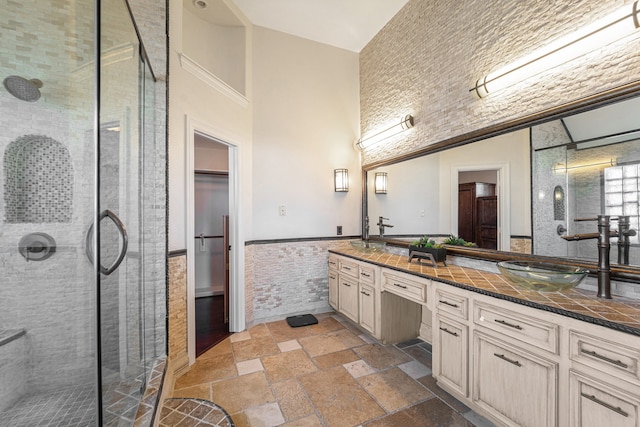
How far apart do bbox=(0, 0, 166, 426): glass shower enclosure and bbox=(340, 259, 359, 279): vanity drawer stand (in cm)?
193

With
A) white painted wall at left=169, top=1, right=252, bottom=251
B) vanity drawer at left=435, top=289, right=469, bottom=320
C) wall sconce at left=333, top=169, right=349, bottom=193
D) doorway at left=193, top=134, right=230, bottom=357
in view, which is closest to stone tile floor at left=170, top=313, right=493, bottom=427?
vanity drawer at left=435, top=289, right=469, bottom=320

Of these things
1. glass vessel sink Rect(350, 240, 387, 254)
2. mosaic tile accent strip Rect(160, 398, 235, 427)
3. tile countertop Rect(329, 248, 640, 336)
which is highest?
glass vessel sink Rect(350, 240, 387, 254)

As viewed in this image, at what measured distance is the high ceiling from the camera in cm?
287

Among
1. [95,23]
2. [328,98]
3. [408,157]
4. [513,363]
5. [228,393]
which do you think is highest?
[328,98]

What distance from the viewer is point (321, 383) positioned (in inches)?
81.4

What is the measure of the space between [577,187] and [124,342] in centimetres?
286

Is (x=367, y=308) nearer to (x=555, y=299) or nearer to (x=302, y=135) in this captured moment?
(x=555, y=299)

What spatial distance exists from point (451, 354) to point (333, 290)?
164 cm

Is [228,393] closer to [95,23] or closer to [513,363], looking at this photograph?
[513,363]

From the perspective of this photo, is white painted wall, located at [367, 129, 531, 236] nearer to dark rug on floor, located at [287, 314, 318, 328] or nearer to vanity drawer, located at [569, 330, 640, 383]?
vanity drawer, located at [569, 330, 640, 383]

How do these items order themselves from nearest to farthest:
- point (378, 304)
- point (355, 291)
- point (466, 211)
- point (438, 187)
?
1. point (466, 211)
2. point (378, 304)
3. point (438, 187)
4. point (355, 291)

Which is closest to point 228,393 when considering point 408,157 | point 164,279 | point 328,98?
point 164,279

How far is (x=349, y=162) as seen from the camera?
367 centimetres

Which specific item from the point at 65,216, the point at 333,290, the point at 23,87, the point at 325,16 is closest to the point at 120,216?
the point at 65,216
